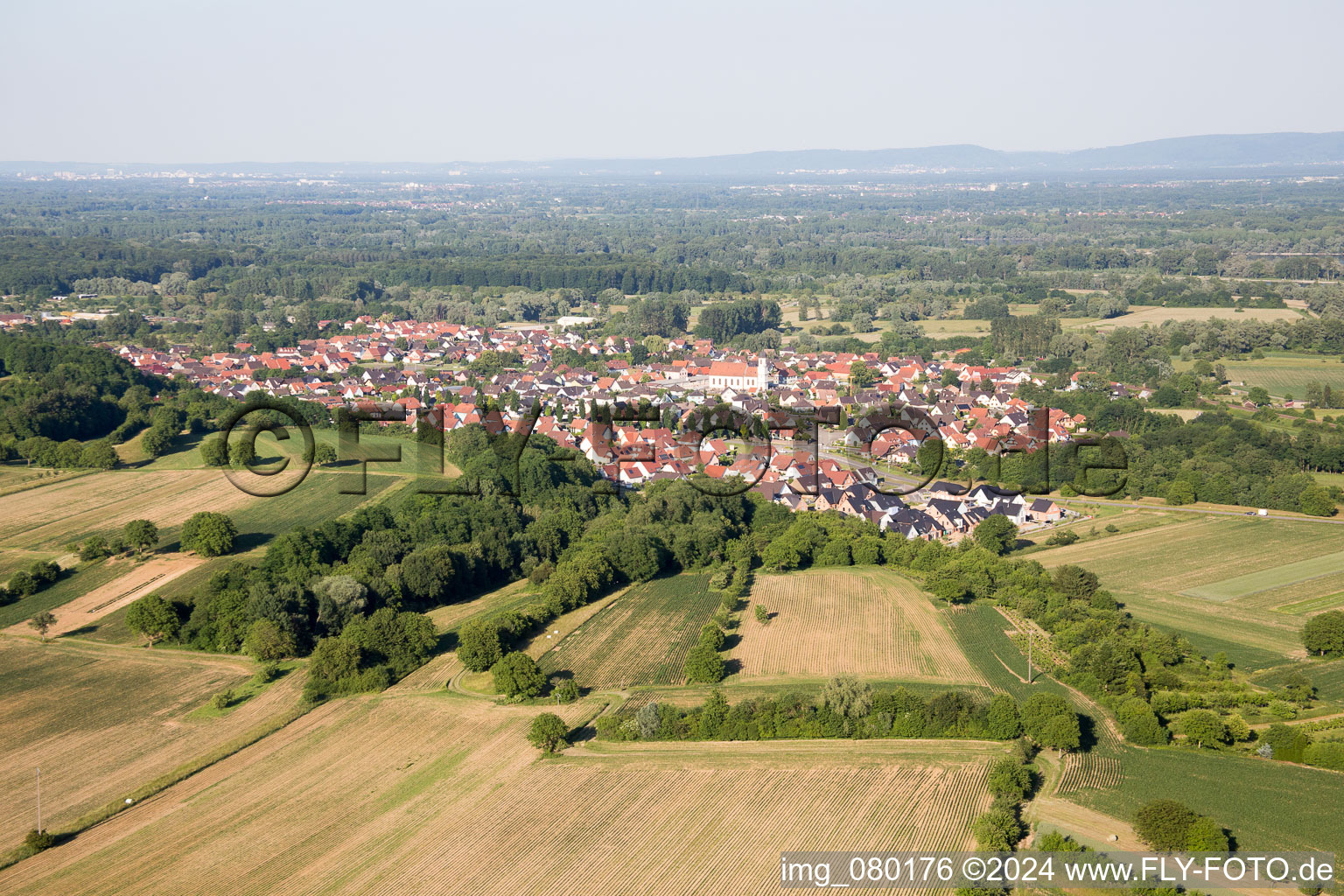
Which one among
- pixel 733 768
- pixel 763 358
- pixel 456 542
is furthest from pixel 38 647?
pixel 763 358

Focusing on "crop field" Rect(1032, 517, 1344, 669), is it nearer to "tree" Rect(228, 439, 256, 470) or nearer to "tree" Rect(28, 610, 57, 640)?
"tree" Rect(28, 610, 57, 640)

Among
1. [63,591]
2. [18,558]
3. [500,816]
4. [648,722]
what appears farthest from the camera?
[18,558]

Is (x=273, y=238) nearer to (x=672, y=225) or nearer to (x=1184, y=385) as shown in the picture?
(x=672, y=225)

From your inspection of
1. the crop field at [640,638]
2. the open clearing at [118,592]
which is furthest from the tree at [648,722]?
the open clearing at [118,592]

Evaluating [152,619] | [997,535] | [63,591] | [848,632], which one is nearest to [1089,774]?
[848,632]

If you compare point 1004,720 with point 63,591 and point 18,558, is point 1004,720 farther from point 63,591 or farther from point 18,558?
point 18,558

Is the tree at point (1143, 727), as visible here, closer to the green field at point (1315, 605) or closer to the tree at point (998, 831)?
the tree at point (998, 831)

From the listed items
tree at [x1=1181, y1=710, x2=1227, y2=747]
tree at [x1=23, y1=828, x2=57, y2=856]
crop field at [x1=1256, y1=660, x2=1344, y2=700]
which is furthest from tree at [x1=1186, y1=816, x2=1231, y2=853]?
tree at [x1=23, y1=828, x2=57, y2=856]
